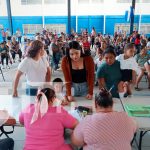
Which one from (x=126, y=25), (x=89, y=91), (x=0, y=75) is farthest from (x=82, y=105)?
(x=126, y=25)

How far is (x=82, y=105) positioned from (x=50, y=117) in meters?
0.78

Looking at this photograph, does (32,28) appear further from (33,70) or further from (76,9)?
(33,70)

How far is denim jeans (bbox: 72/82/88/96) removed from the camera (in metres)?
2.60

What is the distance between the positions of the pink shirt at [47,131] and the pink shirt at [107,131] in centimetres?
21

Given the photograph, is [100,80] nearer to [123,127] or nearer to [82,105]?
[82,105]

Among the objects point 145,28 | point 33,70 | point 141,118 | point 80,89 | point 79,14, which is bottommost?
point 141,118

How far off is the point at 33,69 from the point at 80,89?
635mm

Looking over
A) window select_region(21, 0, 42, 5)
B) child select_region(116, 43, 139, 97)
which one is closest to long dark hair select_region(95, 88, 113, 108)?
child select_region(116, 43, 139, 97)

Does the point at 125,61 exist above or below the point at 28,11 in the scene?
below

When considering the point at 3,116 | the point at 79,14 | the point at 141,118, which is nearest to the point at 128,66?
the point at 141,118

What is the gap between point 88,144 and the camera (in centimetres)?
154

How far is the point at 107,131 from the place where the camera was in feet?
4.87

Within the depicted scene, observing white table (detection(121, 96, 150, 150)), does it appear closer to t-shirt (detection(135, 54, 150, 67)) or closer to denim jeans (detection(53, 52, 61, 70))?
t-shirt (detection(135, 54, 150, 67))

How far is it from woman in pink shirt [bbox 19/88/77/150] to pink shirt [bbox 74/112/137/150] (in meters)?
0.21
